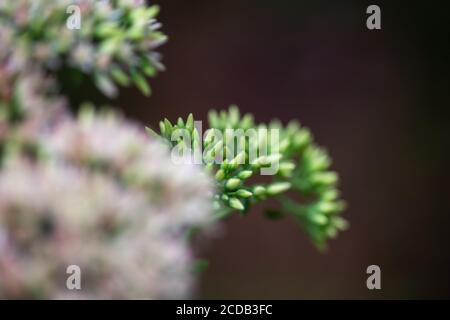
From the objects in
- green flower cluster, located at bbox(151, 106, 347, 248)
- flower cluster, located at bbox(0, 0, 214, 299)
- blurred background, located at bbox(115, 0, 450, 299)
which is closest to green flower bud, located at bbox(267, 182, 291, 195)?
green flower cluster, located at bbox(151, 106, 347, 248)

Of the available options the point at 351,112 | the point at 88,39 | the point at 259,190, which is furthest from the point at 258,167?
the point at 351,112

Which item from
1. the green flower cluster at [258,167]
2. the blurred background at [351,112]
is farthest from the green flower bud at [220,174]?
the blurred background at [351,112]

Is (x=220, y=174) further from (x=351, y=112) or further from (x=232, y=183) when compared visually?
(x=351, y=112)

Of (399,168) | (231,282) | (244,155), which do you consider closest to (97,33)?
(244,155)

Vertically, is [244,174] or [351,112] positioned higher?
[351,112]

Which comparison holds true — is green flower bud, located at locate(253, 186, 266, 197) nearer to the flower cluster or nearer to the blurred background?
the flower cluster

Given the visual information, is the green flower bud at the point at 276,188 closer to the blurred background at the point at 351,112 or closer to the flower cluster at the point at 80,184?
the flower cluster at the point at 80,184
